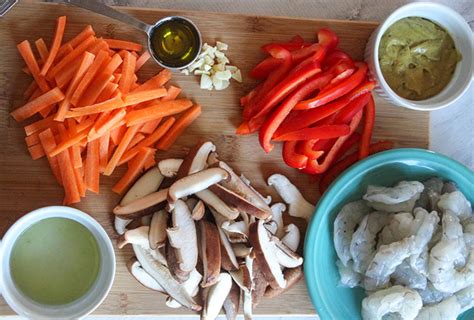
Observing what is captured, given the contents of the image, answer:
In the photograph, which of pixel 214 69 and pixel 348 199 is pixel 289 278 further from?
pixel 214 69

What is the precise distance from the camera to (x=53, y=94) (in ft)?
5.89

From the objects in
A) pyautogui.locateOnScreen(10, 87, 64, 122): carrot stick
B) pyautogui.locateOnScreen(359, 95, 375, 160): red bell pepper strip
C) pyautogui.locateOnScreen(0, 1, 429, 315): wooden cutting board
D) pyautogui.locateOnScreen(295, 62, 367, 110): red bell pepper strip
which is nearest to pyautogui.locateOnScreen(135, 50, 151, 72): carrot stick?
pyautogui.locateOnScreen(0, 1, 429, 315): wooden cutting board

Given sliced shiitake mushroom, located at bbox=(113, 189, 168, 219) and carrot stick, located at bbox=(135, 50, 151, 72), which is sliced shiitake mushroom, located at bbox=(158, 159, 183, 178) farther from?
carrot stick, located at bbox=(135, 50, 151, 72)

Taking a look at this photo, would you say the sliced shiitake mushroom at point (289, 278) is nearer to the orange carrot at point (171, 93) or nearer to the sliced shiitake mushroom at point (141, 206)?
the sliced shiitake mushroom at point (141, 206)

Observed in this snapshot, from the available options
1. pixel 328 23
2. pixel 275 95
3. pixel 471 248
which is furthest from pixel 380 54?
pixel 471 248

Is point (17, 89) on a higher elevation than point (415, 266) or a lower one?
higher

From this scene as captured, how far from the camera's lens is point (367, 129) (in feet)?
6.44

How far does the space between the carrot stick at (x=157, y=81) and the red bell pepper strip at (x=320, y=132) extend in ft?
1.27

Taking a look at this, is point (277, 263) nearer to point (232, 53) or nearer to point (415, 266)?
point (415, 266)

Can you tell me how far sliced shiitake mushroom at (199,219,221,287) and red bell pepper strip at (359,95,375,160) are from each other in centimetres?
51

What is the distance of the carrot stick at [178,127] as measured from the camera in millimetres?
1915

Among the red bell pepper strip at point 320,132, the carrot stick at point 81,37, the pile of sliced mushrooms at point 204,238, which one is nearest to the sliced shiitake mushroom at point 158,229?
the pile of sliced mushrooms at point 204,238

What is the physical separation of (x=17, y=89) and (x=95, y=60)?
10.3 inches

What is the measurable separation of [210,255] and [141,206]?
24 centimetres
